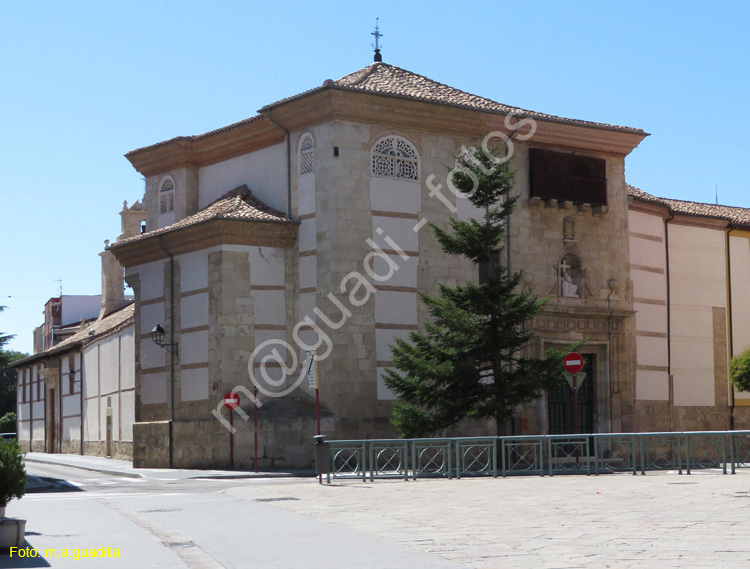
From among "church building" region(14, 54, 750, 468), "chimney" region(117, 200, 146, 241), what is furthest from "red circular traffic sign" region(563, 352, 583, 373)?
"chimney" region(117, 200, 146, 241)

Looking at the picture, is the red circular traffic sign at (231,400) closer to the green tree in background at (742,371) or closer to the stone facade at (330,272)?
the stone facade at (330,272)

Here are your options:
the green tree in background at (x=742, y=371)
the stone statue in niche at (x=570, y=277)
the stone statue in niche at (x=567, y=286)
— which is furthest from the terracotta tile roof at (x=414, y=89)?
the green tree in background at (x=742, y=371)

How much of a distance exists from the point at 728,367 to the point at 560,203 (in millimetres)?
10070

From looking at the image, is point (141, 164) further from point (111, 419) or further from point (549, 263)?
point (549, 263)

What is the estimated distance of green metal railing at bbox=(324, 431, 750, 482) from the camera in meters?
21.0

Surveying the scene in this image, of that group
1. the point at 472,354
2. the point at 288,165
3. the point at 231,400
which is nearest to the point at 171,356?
the point at 231,400

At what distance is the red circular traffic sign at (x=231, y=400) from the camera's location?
92.4 feet

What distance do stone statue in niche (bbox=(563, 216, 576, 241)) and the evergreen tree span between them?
6138 millimetres

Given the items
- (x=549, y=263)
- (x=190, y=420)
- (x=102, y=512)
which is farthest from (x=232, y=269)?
(x=102, y=512)

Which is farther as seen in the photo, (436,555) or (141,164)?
(141,164)

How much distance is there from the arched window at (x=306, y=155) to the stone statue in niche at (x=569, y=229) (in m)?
8.40

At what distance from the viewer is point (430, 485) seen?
19453 millimetres

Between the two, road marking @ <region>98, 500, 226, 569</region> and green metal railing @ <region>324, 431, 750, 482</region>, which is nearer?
road marking @ <region>98, 500, 226, 569</region>

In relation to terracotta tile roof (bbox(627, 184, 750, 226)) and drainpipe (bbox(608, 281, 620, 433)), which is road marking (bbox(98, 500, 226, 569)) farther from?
terracotta tile roof (bbox(627, 184, 750, 226))
